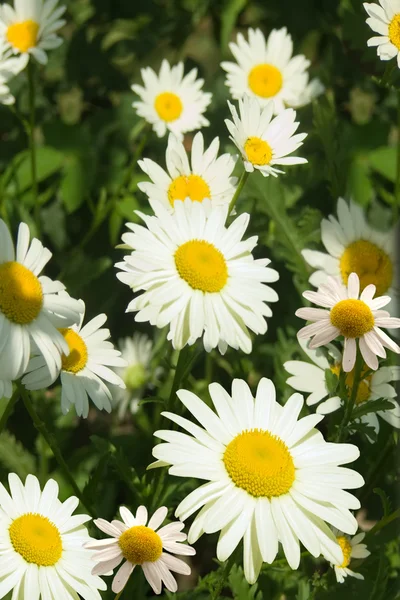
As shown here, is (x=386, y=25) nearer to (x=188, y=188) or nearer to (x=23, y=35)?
(x=188, y=188)

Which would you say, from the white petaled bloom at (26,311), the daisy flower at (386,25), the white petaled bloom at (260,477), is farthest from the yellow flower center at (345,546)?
the daisy flower at (386,25)

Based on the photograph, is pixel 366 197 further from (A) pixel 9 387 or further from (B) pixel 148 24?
(A) pixel 9 387

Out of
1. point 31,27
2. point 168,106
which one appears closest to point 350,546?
point 168,106

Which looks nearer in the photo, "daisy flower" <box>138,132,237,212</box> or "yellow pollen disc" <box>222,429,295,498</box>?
"yellow pollen disc" <box>222,429,295,498</box>

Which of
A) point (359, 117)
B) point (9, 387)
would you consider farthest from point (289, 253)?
point (359, 117)

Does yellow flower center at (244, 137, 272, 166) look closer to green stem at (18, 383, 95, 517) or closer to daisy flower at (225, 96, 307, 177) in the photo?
daisy flower at (225, 96, 307, 177)

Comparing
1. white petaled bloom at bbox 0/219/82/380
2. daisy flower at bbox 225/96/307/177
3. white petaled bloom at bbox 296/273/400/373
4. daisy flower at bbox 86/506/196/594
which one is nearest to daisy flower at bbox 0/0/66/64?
daisy flower at bbox 225/96/307/177
